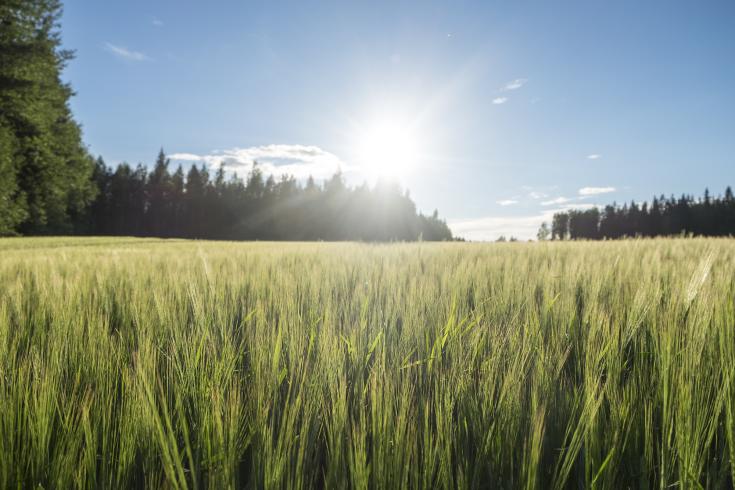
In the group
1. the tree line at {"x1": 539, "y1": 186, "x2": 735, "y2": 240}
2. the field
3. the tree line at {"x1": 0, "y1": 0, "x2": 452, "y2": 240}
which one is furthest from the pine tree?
the tree line at {"x1": 539, "y1": 186, "x2": 735, "y2": 240}

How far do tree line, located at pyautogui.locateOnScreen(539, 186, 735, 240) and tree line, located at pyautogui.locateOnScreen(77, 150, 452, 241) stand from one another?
29.7m

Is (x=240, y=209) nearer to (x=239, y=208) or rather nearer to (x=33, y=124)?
(x=239, y=208)

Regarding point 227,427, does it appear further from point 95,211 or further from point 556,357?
point 95,211

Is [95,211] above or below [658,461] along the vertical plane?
above

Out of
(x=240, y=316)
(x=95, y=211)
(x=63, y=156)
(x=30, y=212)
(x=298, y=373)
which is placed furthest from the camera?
(x=95, y=211)

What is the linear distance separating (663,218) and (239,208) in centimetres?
7161

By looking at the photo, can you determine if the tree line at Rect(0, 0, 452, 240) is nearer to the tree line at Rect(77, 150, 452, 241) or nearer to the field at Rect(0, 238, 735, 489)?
the tree line at Rect(77, 150, 452, 241)

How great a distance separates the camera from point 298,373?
843mm

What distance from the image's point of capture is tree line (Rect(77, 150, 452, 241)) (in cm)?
5512

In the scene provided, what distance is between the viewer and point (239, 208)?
58031 mm

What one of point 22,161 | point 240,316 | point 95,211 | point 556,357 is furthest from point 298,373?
point 95,211

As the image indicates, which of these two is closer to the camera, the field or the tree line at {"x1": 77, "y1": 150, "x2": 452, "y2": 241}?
the field

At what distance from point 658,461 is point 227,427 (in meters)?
0.78

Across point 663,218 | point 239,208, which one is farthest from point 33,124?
point 663,218
